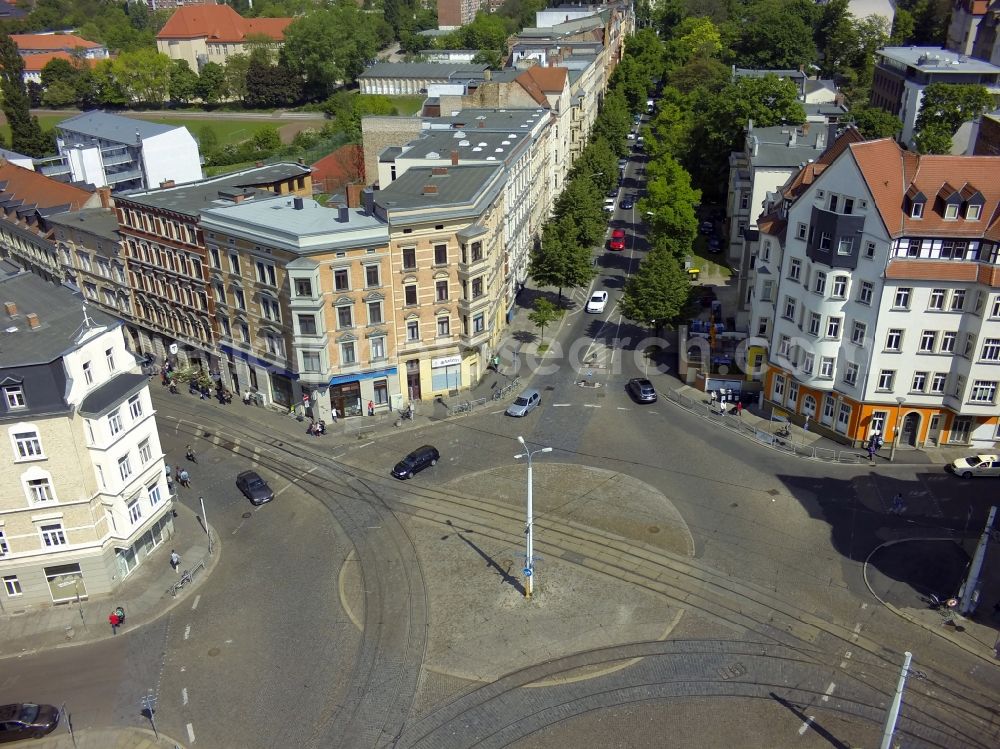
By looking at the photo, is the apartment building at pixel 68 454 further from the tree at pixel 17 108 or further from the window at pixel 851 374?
the tree at pixel 17 108

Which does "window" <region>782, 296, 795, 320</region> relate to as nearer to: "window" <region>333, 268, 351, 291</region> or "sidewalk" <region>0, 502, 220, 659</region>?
"window" <region>333, 268, 351, 291</region>

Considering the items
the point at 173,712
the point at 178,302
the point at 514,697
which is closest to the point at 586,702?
the point at 514,697

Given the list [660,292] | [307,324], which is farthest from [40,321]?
[660,292]

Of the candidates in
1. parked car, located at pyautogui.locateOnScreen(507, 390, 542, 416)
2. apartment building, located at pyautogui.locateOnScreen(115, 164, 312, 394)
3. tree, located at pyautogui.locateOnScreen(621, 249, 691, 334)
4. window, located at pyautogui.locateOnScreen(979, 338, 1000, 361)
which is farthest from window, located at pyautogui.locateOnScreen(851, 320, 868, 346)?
apartment building, located at pyautogui.locateOnScreen(115, 164, 312, 394)

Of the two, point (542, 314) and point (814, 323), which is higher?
point (814, 323)

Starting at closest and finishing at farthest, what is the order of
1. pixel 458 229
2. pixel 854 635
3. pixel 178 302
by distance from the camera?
pixel 854 635, pixel 458 229, pixel 178 302

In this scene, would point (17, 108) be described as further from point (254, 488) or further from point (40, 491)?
point (40, 491)

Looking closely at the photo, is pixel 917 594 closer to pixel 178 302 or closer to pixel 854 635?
pixel 854 635
